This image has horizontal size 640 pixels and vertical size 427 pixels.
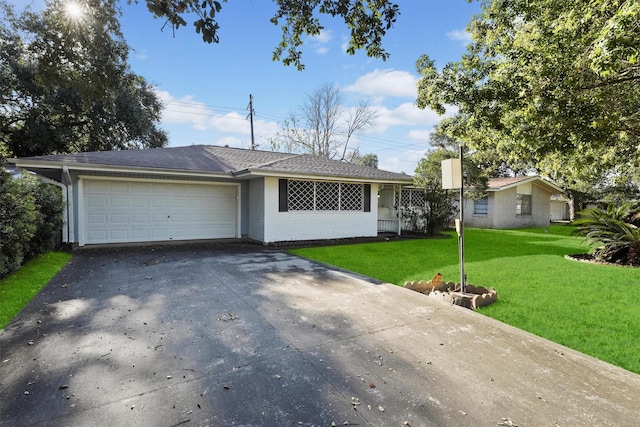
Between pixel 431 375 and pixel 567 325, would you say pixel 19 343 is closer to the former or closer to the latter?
pixel 431 375

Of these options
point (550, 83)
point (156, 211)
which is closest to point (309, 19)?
point (550, 83)

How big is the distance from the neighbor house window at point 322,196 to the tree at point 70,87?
18.2ft

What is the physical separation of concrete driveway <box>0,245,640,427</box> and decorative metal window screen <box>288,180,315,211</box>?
242 inches

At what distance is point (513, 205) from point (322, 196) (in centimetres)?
1446

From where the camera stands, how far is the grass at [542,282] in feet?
11.8

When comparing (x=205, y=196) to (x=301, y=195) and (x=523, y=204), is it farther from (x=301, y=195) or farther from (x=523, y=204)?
(x=523, y=204)

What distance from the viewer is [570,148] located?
5.92m

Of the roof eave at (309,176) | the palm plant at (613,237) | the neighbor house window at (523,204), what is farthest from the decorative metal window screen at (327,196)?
the neighbor house window at (523,204)

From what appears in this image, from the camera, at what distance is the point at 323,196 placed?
1158 centimetres

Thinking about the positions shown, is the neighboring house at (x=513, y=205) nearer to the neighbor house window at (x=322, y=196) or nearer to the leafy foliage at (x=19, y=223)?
the neighbor house window at (x=322, y=196)

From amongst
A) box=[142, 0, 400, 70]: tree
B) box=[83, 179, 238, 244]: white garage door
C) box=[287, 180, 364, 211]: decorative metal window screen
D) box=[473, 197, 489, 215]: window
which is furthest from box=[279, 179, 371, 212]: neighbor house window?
box=[473, 197, 489, 215]: window

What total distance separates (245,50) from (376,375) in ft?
33.0

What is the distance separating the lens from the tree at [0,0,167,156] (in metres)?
7.33

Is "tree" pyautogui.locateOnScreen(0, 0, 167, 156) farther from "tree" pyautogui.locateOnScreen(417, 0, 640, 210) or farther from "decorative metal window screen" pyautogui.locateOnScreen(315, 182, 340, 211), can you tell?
"tree" pyautogui.locateOnScreen(417, 0, 640, 210)
